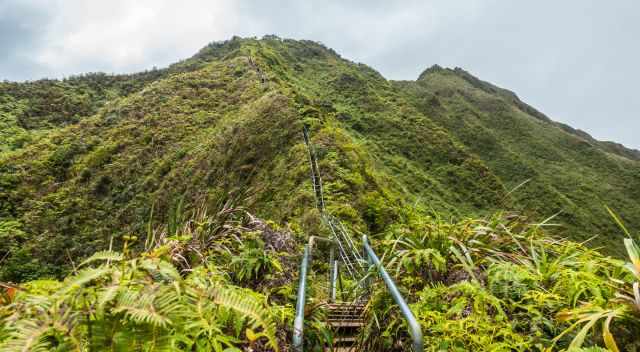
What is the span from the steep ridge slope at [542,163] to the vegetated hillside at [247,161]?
18 centimetres

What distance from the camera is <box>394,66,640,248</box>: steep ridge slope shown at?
22688 mm

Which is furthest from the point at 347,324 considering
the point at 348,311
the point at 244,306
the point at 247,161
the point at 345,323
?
the point at 247,161

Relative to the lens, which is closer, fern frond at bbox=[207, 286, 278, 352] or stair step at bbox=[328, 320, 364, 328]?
fern frond at bbox=[207, 286, 278, 352]

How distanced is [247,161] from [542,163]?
94.8 ft

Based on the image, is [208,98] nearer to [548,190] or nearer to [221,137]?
[221,137]

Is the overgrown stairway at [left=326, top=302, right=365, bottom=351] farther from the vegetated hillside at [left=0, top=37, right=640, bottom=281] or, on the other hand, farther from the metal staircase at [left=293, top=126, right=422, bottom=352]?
the vegetated hillside at [left=0, top=37, right=640, bottom=281]

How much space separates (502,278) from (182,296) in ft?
6.13

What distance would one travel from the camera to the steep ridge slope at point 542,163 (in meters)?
22.7

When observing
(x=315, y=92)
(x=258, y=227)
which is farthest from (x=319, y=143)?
(x=315, y=92)

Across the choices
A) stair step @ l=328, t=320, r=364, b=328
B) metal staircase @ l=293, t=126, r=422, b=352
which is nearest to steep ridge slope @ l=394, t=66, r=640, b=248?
metal staircase @ l=293, t=126, r=422, b=352

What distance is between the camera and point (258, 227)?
3660mm

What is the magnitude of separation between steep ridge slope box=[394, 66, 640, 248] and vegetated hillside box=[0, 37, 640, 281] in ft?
0.58

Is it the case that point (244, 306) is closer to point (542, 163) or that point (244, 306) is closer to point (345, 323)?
point (345, 323)

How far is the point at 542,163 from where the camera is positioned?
31109 mm
